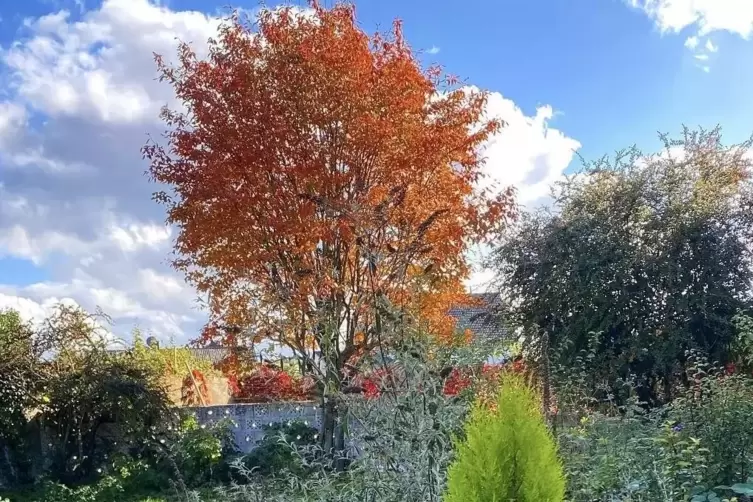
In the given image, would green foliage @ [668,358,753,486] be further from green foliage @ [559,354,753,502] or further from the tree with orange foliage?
the tree with orange foliage

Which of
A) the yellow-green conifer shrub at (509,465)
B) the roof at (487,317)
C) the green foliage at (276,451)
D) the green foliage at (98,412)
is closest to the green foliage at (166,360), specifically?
the green foliage at (98,412)

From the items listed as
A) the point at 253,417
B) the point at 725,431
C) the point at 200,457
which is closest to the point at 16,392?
the point at 200,457

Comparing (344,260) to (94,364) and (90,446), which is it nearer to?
(94,364)

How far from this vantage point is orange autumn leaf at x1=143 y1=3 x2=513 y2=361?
26.5 ft

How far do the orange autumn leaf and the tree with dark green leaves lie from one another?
1992 millimetres

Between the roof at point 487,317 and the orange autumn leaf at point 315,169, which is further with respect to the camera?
the roof at point 487,317

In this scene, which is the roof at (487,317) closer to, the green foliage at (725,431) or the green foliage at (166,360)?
the green foliage at (166,360)

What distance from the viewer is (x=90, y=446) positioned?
31.8 ft

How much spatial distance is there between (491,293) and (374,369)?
22.8ft

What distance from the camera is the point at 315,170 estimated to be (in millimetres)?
8133

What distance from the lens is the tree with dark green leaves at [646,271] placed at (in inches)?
388

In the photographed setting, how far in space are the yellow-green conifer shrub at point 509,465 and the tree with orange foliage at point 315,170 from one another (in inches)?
204

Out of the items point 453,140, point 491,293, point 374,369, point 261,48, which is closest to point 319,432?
point 491,293

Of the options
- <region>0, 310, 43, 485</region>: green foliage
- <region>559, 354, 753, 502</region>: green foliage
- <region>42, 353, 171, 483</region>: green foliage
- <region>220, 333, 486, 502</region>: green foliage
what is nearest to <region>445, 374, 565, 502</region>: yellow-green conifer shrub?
<region>220, 333, 486, 502</region>: green foliage
